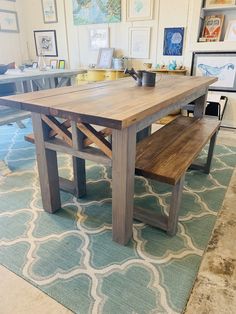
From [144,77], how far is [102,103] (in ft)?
2.21

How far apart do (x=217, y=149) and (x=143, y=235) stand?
1.73m

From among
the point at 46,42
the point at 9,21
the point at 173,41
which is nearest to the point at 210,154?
the point at 173,41

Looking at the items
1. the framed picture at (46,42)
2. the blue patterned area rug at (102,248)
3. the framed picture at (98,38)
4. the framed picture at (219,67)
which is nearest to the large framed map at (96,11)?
the framed picture at (98,38)

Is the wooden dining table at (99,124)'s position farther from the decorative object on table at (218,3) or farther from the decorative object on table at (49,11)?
the decorative object on table at (49,11)

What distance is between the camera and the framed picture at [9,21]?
4.51 meters

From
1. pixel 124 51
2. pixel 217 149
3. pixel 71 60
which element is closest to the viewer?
pixel 217 149

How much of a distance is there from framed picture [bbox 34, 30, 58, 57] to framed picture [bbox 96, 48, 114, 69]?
42.2 inches

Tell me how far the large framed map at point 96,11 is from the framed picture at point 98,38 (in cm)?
13

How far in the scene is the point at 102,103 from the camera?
4.17ft

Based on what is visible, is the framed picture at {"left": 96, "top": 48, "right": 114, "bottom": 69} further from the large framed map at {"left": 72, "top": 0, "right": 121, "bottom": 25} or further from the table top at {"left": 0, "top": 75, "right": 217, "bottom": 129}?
the table top at {"left": 0, "top": 75, "right": 217, "bottom": 129}

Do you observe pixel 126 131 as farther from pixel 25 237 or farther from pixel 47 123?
pixel 25 237

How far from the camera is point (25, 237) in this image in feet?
4.81

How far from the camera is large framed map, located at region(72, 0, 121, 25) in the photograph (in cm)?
392

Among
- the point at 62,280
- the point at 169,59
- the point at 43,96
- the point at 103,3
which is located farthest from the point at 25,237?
the point at 103,3
